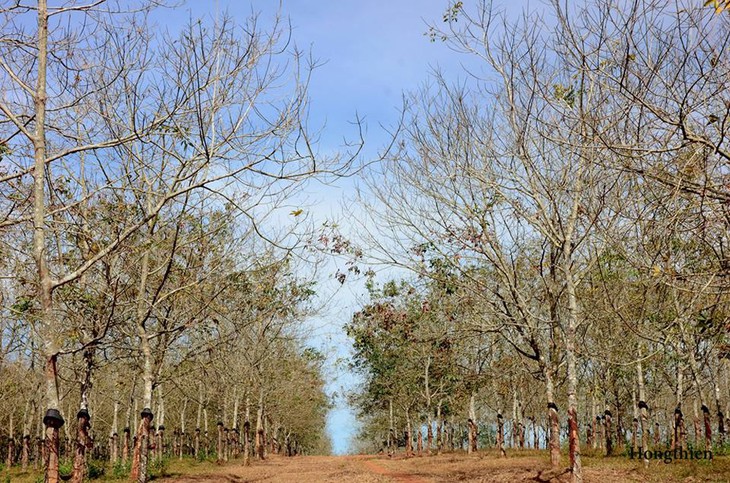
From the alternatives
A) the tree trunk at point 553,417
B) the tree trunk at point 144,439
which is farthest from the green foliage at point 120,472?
the tree trunk at point 553,417

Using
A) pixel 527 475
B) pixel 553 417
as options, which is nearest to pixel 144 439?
pixel 527 475

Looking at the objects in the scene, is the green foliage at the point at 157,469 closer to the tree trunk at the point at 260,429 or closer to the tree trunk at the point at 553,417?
the tree trunk at the point at 260,429

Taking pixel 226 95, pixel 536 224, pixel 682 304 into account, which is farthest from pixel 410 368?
pixel 226 95

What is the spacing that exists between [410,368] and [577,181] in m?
24.4

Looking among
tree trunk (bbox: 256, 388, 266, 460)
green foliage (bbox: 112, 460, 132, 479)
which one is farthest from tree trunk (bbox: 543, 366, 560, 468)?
tree trunk (bbox: 256, 388, 266, 460)

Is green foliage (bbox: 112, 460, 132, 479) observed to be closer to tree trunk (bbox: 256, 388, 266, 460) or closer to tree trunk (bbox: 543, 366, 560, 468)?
tree trunk (bbox: 256, 388, 266, 460)

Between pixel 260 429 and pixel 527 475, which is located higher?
pixel 527 475

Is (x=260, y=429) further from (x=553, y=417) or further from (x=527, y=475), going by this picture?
(x=553, y=417)

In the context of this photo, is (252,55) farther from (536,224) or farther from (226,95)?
(536,224)

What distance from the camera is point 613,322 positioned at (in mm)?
19234

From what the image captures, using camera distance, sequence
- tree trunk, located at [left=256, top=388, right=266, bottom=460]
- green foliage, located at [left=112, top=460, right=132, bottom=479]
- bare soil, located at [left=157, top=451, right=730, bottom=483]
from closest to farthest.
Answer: bare soil, located at [left=157, top=451, right=730, bottom=483] < green foliage, located at [left=112, top=460, right=132, bottom=479] < tree trunk, located at [left=256, top=388, right=266, bottom=460]

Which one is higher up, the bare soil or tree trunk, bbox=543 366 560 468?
tree trunk, bbox=543 366 560 468

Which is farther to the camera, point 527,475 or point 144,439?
point 527,475

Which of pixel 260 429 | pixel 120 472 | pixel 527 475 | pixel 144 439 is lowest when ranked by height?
pixel 120 472
